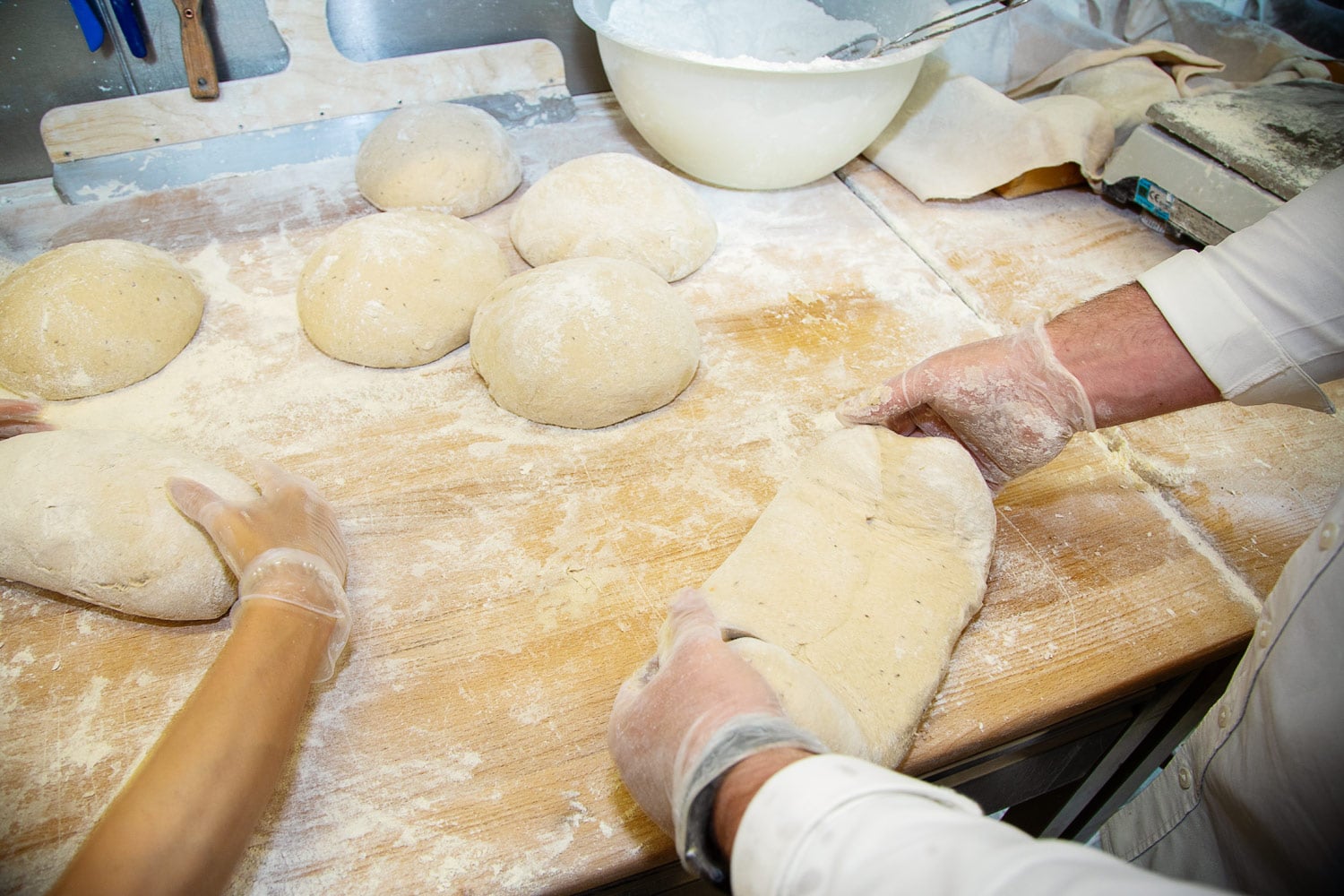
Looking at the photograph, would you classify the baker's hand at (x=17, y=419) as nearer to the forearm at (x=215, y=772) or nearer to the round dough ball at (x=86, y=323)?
the round dough ball at (x=86, y=323)

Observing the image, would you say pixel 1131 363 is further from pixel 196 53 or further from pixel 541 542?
pixel 196 53

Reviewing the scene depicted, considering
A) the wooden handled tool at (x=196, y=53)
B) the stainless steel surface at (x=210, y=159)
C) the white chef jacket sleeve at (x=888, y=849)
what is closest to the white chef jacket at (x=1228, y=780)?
the white chef jacket sleeve at (x=888, y=849)

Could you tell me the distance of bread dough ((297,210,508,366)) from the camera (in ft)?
4.96

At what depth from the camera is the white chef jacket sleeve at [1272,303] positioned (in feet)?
3.39

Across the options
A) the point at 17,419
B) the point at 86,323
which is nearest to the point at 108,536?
the point at 17,419

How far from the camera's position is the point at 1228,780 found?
93cm

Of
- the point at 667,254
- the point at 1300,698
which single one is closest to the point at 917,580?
the point at 1300,698

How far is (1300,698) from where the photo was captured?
33.3 inches

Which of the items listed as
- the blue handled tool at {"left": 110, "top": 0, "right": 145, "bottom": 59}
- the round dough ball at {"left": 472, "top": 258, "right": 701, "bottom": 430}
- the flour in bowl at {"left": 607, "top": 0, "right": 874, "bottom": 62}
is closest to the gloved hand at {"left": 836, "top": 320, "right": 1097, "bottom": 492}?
the round dough ball at {"left": 472, "top": 258, "right": 701, "bottom": 430}

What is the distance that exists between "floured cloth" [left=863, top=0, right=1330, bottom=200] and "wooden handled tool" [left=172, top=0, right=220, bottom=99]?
1881 millimetres

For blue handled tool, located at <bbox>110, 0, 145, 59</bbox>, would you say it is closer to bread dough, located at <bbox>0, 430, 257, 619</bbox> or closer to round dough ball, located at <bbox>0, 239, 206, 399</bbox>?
round dough ball, located at <bbox>0, 239, 206, 399</bbox>

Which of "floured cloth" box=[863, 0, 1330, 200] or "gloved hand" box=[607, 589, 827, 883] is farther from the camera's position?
"floured cloth" box=[863, 0, 1330, 200]

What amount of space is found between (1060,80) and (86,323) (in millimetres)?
2840

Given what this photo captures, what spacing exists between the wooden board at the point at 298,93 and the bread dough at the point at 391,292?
733 millimetres
